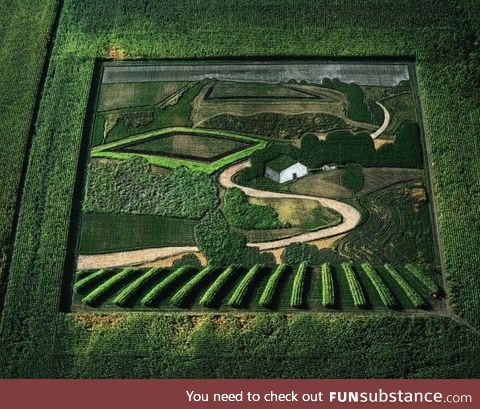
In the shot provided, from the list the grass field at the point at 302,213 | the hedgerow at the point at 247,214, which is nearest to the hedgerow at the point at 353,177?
the grass field at the point at 302,213

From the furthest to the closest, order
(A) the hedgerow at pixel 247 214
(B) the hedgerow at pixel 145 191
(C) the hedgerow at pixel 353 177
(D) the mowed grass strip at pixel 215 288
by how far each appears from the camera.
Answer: (C) the hedgerow at pixel 353 177 < (B) the hedgerow at pixel 145 191 < (A) the hedgerow at pixel 247 214 < (D) the mowed grass strip at pixel 215 288

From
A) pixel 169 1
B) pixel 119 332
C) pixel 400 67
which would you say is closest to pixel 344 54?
pixel 400 67

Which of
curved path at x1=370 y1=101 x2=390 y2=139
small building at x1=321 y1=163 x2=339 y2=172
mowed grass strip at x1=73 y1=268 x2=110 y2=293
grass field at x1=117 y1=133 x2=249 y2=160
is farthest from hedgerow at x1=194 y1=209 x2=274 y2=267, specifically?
curved path at x1=370 y1=101 x2=390 y2=139

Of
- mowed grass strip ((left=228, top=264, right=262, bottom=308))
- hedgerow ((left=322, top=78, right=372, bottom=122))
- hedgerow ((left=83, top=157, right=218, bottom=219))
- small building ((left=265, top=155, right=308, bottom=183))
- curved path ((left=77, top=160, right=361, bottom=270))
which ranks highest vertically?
hedgerow ((left=322, top=78, right=372, bottom=122))

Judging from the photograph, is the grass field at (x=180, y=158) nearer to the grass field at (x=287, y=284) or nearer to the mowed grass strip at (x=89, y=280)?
the grass field at (x=287, y=284)

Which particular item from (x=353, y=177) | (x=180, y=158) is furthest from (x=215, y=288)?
(x=353, y=177)

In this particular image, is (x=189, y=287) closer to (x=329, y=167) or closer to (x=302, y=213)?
(x=302, y=213)

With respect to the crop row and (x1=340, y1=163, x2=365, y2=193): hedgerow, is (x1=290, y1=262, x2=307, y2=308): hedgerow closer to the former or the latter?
the crop row
